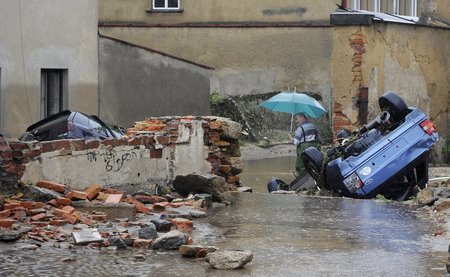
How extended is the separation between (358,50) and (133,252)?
1365 cm

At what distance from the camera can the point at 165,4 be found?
3225 cm

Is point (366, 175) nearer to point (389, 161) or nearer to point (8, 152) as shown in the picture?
point (389, 161)

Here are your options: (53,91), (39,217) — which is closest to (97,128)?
(53,91)

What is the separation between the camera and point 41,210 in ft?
36.4

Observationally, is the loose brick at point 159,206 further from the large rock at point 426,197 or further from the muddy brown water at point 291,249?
the large rock at point 426,197

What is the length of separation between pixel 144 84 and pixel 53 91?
2752 mm

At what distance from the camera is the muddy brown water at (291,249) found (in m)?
8.90

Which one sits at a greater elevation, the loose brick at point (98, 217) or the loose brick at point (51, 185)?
the loose brick at point (51, 185)

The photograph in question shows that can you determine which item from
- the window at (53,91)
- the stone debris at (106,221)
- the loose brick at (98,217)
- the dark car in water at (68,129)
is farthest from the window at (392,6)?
the loose brick at (98,217)

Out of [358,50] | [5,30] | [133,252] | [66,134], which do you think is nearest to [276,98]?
[358,50]

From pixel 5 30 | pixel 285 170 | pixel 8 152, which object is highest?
pixel 5 30

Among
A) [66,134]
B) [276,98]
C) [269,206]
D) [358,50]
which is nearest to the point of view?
[269,206]

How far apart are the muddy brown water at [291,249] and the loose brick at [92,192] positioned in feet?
4.37

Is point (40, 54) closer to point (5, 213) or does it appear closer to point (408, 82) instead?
point (408, 82)
